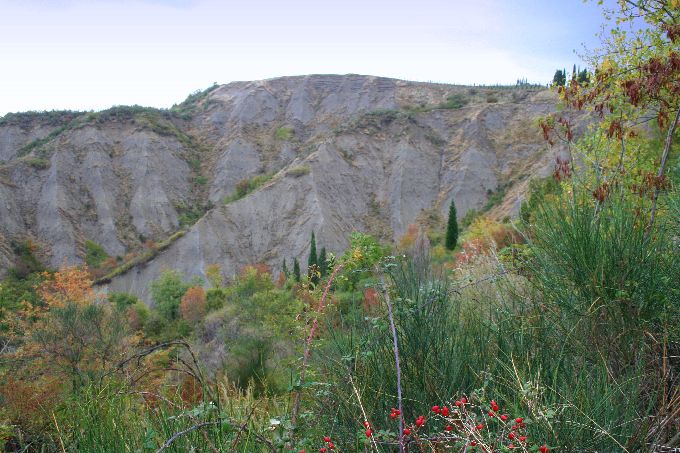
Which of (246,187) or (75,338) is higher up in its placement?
(246,187)

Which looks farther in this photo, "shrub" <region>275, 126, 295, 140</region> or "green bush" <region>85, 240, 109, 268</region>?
"shrub" <region>275, 126, 295, 140</region>

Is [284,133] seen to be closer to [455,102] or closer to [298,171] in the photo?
[298,171]

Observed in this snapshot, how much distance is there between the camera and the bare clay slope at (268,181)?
51188mm

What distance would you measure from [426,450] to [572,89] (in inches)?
205

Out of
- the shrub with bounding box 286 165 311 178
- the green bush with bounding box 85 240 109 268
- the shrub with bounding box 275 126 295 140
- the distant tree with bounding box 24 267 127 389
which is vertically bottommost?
the green bush with bounding box 85 240 109 268

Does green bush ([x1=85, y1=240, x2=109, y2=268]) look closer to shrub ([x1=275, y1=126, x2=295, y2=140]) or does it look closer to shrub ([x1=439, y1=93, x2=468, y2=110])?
shrub ([x1=275, y1=126, x2=295, y2=140])

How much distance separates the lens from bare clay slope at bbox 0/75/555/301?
2015 inches

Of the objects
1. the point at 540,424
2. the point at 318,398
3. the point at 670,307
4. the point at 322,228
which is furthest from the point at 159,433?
the point at 322,228

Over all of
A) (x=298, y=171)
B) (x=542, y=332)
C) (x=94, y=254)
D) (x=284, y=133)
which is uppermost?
(x=284, y=133)

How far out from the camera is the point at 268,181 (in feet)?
188

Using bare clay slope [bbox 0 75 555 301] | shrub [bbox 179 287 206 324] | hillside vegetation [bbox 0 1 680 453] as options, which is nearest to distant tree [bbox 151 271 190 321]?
shrub [bbox 179 287 206 324]

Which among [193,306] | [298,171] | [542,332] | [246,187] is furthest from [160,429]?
[246,187]

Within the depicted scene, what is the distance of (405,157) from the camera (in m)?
59.1

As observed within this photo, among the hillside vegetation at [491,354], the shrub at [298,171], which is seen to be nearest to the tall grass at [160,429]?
the hillside vegetation at [491,354]
